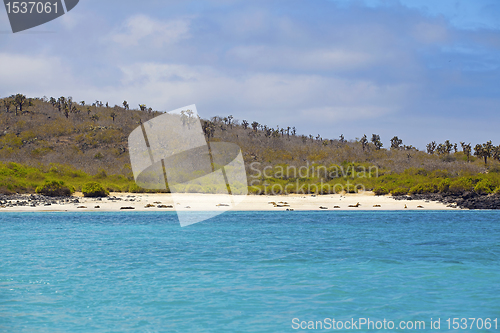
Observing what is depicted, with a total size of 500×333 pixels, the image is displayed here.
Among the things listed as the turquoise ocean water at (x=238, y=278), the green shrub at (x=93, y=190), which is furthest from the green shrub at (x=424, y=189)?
the green shrub at (x=93, y=190)

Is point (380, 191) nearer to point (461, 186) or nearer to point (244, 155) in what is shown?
point (461, 186)

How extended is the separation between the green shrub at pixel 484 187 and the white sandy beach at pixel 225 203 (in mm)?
5091

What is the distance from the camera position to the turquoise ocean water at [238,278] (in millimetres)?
8703

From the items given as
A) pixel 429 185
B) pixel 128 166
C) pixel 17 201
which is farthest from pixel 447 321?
pixel 128 166

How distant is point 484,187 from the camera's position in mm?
39250

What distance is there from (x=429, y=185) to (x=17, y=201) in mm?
36435

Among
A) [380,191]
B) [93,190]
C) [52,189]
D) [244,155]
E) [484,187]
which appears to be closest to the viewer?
[52,189]

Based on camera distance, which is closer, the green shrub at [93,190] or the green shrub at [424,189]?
the green shrub at [93,190]

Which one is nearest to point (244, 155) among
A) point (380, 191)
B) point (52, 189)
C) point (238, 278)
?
point (380, 191)

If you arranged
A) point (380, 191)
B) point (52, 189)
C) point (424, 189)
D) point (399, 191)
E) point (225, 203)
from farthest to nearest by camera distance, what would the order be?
point (380, 191) < point (399, 191) < point (424, 189) < point (225, 203) < point (52, 189)

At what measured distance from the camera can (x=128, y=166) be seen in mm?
57094

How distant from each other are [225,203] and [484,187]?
23340 mm

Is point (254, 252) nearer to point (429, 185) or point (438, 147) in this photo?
point (429, 185)

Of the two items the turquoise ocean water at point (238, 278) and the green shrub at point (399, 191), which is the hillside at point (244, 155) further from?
the turquoise ocean water at point (238, 278)
